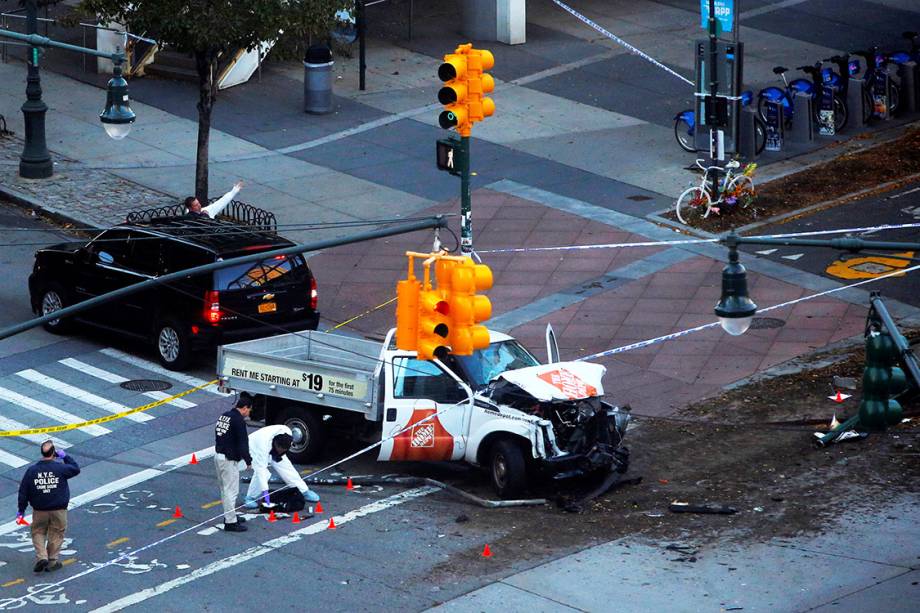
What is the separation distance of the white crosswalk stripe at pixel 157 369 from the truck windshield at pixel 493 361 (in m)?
4.51

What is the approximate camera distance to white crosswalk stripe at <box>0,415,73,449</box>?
19.1 metres

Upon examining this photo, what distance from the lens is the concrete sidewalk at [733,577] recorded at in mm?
14383

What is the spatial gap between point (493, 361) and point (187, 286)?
547cm

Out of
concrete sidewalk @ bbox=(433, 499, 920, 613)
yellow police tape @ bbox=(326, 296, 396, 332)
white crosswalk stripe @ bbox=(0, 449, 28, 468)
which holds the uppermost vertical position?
yellow police tape @ bbox=(326, 296, 396, 332)

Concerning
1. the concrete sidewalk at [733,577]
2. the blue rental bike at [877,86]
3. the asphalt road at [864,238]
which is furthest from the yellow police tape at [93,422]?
the blue rental bike at [877,86]

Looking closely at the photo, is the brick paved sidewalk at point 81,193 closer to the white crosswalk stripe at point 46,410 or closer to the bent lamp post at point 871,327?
the white crosswalk stripe at point 46,410

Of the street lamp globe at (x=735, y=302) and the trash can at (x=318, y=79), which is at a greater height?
the trash can at (x=318, y=79)

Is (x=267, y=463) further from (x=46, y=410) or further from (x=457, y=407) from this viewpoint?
(x=46, y=410)

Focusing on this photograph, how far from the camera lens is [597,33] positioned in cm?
3884

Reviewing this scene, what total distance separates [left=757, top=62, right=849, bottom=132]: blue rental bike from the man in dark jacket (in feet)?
61.7

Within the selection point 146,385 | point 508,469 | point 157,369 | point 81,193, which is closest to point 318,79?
point 81,193

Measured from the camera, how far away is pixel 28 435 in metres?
19.4

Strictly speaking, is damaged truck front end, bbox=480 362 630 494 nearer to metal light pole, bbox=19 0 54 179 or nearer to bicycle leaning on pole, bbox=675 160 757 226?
bicycle leaning on pole, bbox=675 160 757 226

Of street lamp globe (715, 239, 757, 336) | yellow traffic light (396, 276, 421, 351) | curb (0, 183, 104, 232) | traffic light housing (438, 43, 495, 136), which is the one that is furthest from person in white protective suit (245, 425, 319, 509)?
curb (0, 183, 104, 232)
